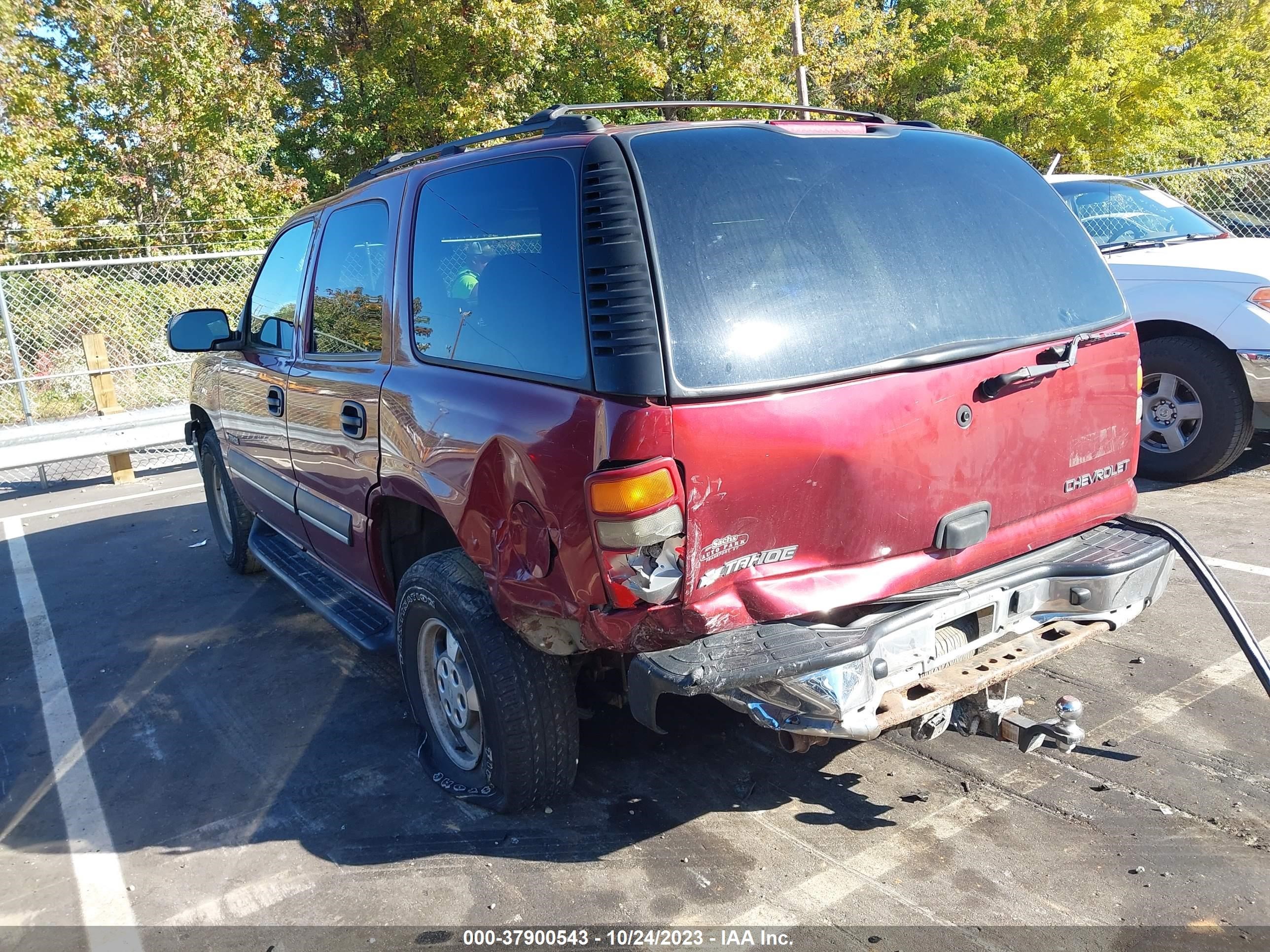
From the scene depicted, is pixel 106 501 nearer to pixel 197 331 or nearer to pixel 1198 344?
pixel 197 331

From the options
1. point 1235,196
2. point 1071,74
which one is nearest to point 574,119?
point 1235,196

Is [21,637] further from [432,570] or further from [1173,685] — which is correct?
[1173,685]

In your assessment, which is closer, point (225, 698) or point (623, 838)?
point (623, 838)

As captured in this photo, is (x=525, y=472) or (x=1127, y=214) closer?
(x=525, y=472)

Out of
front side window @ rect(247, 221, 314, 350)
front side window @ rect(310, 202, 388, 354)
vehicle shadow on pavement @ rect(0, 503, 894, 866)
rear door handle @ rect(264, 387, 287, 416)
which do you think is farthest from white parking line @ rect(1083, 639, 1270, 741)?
front side window @ rect(247, 221, 314, 350)

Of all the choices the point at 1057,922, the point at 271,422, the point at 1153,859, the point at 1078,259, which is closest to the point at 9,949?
the point at 271,422

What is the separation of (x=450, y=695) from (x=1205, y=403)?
5.17m

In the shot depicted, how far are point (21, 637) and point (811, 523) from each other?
477 centimetres

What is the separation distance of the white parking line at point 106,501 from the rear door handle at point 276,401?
482 centimetres

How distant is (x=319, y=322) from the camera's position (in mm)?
4148

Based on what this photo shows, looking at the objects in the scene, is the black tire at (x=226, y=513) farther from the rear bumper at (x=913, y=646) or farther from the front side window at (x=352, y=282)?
the rear bumper at (x=913, y=646)

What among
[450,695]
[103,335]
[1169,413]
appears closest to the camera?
[450,695]

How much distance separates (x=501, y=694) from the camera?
9.67 ft

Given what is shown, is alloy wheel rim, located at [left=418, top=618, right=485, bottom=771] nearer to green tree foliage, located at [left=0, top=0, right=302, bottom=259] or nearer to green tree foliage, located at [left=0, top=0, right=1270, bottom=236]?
green tree foliage, located at [left=0, top=0, right=302, bottom=259]
